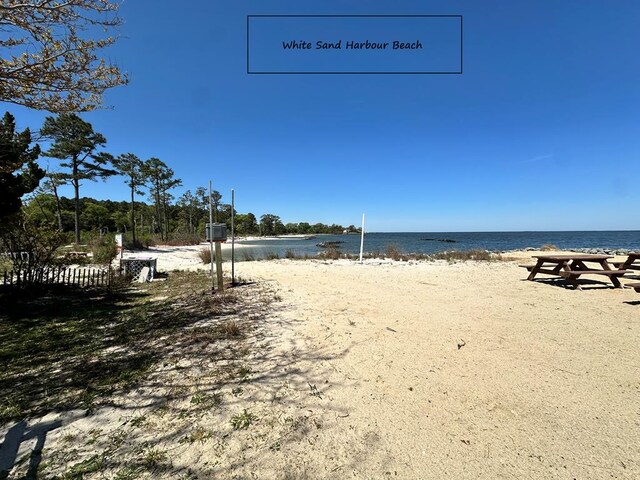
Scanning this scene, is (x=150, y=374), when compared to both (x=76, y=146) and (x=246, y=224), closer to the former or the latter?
(x=76, y=146)

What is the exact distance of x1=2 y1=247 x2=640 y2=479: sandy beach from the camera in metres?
1.91

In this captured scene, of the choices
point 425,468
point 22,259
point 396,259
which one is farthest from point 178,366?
point 396,259

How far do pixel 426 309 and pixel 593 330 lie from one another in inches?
93.0

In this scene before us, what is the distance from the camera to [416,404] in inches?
101

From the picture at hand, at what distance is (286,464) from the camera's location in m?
1.89

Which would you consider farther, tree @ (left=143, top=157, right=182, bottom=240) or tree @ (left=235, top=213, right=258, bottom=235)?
tree @ (left=235, top=213, right=258, bottom=235)

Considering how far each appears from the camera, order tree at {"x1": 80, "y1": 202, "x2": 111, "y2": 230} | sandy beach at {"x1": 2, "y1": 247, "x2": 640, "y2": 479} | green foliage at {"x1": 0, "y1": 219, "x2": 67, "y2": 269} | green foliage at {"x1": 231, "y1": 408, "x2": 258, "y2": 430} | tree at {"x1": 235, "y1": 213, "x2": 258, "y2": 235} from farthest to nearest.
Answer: tree at {"x1": 235, "y1": 213, "x2": 258, "y2": 235}
tree at {"x1": 80, "y1": 202, "x2": 111, "y2": 230}
green foliage at {"x1": 0, "y1": 219, "x2": 67, "y2": 269}
green foliage at {"x1": 231, "y1": 408, "x2": 258, "y2": 430}
sandy beach at {"x1": 2, "y1": 247, "x2": 640, "y2": 479}

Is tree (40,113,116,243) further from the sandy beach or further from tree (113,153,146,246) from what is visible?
the sandy beach

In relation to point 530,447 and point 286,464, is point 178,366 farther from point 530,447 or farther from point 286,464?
point 530,447

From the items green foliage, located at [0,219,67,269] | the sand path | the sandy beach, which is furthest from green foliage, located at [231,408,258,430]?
green foliage, located at [0,219,67,269]

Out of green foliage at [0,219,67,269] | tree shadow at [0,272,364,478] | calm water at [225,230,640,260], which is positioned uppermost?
green foliage at [0,219,67,269]

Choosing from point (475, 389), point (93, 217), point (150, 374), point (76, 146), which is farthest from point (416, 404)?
point (93, 217)

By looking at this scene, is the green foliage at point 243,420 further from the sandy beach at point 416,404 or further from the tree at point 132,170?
the tree at point 132,170

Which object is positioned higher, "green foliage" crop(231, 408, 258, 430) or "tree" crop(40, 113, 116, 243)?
"tree" crop(40, 113, 116, 243)
